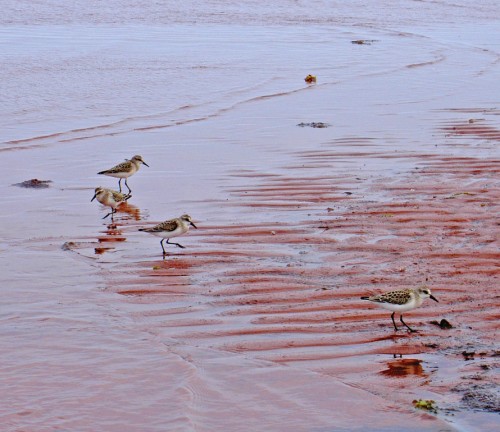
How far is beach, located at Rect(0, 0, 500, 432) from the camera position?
7.13 meters

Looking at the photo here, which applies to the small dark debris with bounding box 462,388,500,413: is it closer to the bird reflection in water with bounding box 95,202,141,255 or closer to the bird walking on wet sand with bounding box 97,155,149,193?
the bird reflection in water with bounding box 95,202,141,255

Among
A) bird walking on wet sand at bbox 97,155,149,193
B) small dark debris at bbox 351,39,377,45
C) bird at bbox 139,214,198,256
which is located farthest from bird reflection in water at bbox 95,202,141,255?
small dark debris at bbox 351,39,377,45

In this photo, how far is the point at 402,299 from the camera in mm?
8016

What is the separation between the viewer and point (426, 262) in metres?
9.74

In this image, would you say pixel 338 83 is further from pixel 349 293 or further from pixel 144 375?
pixel 144 375

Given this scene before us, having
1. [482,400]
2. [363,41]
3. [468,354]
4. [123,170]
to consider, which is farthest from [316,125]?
[363,41]

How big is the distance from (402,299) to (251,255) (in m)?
2.51

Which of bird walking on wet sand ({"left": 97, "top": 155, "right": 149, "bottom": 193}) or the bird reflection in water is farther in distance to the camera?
bird walking on wet sand ({"left": 97, "top": 155, "right": 149, "bottom": 193})

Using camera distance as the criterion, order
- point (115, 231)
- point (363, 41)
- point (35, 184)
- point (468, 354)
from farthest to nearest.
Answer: point (363, 41) → point (35, 184) → point (115, 231) → point (468, 354)

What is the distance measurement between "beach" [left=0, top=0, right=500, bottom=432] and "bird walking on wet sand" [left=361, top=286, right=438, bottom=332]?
0.22m

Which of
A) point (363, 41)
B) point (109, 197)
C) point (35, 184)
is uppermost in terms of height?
point (363, 41)

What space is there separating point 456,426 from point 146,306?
333cm

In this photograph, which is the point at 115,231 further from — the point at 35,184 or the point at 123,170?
the point at 35,184

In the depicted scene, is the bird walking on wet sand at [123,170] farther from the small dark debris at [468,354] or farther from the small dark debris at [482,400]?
the small dark debris at [482,400]
